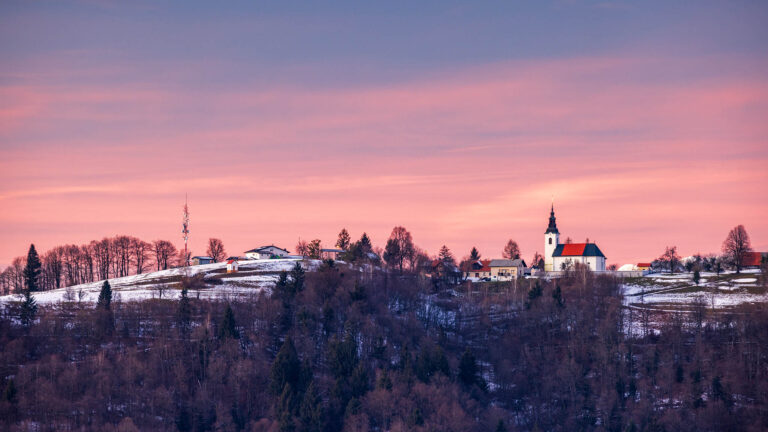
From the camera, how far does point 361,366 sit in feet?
458

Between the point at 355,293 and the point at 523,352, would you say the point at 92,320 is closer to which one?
the point at 355,293

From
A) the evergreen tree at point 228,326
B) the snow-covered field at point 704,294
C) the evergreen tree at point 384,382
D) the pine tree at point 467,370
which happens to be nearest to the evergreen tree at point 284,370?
the evergreen tree at point 228,326

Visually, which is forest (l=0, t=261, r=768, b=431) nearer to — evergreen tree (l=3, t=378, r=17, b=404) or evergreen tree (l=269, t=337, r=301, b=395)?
evergreen tree (l=269, t=337, r=301, b=395)

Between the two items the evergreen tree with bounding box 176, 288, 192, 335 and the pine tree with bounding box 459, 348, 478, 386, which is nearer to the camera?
the pine tree with bounding box 459, 348, 478, 386

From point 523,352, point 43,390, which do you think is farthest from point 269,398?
point 523,352

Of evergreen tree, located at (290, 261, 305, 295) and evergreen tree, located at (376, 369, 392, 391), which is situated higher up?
evergreen tree, located at (290, 261, 305, 295)

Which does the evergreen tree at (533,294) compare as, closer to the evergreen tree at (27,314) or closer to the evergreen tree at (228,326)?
the evergreen tree at (228,326)

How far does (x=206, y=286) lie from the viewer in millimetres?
186625

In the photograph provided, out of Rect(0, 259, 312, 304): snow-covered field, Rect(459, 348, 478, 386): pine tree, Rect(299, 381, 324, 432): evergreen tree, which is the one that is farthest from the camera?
Rect(0, 259, 312, 304): snow-covered field

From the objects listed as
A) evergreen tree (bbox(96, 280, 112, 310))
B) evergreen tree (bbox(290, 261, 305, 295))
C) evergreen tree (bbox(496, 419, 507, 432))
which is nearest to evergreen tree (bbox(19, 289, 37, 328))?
evergreen tree (bbox(96, 280, 112, 310))

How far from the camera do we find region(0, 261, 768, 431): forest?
417 feet

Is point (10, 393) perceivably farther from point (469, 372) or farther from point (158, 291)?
point (469, 372)

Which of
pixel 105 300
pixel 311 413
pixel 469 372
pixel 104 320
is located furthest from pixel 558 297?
pixel 105 300

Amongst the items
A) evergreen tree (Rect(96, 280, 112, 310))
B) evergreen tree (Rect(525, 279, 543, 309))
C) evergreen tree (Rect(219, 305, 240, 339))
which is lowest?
evergreen tree (Rect(219, 305, 240, 339))
